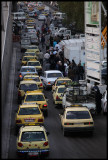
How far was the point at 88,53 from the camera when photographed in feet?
102

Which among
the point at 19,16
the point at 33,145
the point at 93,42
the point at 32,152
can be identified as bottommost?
the point at 32,152

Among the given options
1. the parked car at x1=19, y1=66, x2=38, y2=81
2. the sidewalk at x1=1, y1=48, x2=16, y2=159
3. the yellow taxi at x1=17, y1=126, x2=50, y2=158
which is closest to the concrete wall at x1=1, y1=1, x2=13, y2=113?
the sidewalk at x1=1, y1=48, x2=16, y2=159

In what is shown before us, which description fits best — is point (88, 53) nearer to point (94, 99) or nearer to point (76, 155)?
point (94, 99)

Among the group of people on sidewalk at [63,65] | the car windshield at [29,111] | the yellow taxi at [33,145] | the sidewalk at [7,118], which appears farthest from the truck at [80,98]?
the group of people on sidewalk at [63,65]

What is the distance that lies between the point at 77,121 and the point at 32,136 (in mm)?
4096

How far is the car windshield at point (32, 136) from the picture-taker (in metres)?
20.3

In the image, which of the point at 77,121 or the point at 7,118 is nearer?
the point at 77,121

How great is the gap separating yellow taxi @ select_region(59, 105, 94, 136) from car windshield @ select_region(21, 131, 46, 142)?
3850 mm

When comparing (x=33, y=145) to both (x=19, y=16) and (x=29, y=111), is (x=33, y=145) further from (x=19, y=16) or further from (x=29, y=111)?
(x=19, y=16)

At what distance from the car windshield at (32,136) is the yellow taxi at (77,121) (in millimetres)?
3850

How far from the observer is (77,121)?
950 inches

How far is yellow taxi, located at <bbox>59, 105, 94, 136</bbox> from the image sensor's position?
24109mm

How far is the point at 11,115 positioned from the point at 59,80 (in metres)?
7.51

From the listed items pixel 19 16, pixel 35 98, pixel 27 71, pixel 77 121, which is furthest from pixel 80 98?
pixel 19 16
